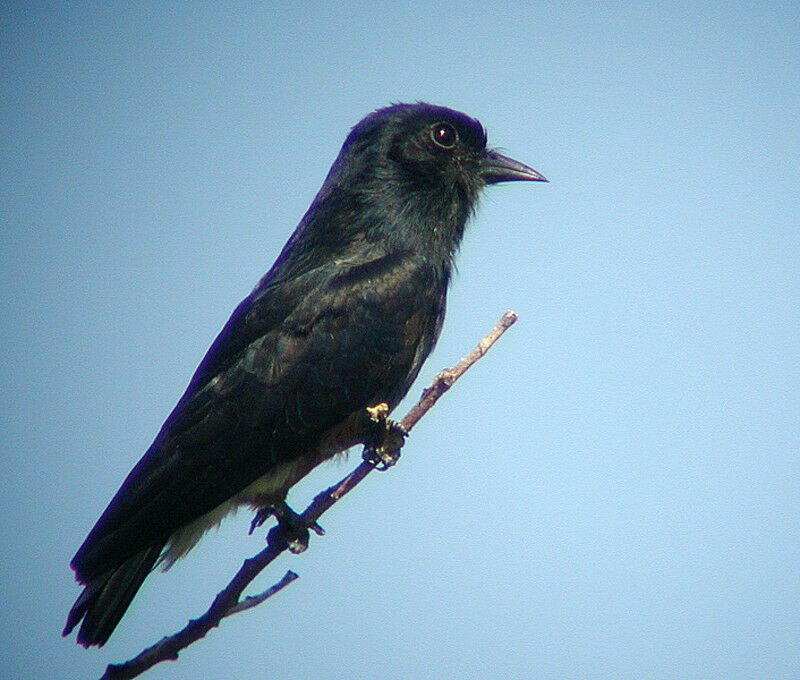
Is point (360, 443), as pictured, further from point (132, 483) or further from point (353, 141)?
point (353, 141)

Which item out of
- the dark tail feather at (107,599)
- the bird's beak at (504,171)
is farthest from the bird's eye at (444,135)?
the dark tail feather at (107,599)

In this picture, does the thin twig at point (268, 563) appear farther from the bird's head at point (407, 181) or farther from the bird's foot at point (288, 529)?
the bird's head at point (407, 181)

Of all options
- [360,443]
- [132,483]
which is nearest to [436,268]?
[360,443]

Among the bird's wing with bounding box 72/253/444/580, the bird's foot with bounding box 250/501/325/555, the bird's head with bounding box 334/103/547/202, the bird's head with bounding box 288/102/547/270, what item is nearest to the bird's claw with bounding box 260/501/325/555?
the bird's foot with bounding box 250/501/325/555

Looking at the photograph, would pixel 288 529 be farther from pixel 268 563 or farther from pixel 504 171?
pixel 504 171

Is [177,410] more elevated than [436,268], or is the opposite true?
[436,268]

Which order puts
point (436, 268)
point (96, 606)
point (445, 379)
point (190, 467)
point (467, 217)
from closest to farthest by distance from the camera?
point (445, 379), point (96, 606), point (190, 467), point (436, 268), point (467, 217)

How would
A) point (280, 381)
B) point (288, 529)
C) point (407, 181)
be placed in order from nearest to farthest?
point (288, 529) < point (280, 381) < point (407, 181)

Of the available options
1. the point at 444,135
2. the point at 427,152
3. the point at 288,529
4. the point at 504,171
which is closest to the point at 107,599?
the point at 288,529
